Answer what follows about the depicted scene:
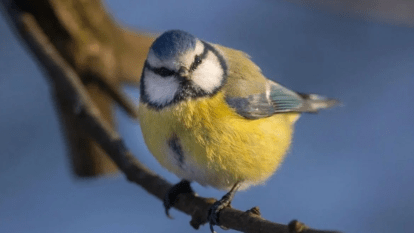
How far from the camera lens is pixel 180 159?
42.1 inches

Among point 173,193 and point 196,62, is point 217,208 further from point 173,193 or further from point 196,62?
point 196,62

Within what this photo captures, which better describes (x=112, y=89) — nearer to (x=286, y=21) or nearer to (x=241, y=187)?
(x=241, y=187)

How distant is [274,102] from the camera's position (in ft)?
4.10

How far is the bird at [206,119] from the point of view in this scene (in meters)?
1.04

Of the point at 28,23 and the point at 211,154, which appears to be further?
the point at 28,23

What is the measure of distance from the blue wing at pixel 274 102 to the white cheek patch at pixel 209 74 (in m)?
0.05

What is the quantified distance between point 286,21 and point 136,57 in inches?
37.4

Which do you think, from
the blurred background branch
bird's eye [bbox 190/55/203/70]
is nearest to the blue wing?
bird's eye [bbox 190/55/203/70]

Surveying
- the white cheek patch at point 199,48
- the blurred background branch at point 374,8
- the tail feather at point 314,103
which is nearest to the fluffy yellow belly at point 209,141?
the white cheek patch at point 199,48

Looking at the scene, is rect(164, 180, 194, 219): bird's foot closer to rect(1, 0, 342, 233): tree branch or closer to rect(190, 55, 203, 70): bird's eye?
rect(1, 0, 342, 233): tree branch

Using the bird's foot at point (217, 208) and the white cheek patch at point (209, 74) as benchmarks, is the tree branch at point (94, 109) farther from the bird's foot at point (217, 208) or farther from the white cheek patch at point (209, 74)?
the white cheek patch at point (209, 74)

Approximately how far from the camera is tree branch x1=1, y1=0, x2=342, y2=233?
1.09m

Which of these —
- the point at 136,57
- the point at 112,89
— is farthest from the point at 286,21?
the point at 112,89

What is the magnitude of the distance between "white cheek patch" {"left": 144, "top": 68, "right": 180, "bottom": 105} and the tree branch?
247 millimetres
